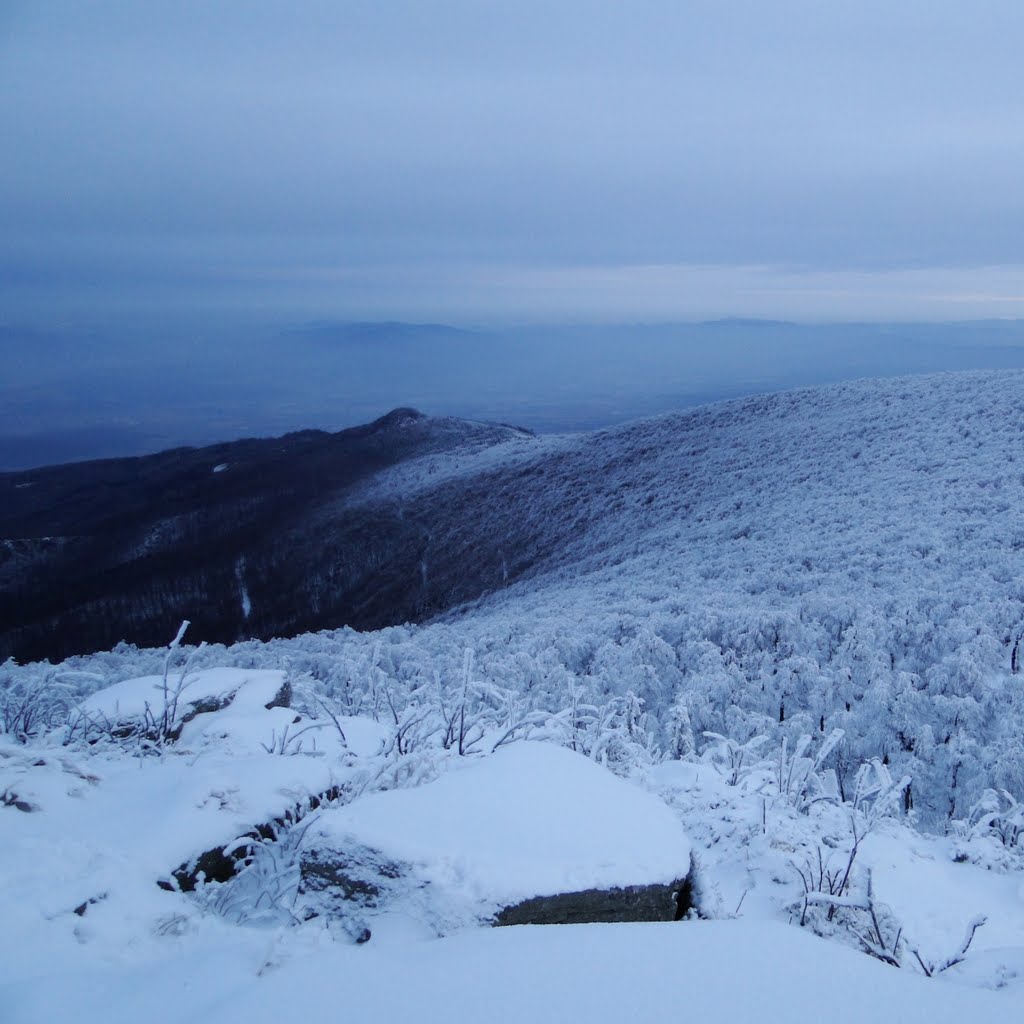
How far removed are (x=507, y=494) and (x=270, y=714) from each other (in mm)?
28433

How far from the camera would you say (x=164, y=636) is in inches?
1328

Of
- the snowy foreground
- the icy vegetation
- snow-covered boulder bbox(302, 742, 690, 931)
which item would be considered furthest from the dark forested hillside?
snow-covered boulder bbox(302, 742, 690, 931)

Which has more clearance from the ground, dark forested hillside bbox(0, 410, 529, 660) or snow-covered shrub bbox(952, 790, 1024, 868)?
snow-covered shrub bbox(952, 790, 1024, 868)

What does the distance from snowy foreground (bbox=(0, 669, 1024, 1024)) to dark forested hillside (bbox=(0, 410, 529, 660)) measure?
23.0 meters

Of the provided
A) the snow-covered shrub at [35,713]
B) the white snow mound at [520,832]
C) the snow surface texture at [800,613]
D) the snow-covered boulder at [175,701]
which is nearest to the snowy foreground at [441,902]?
the white snow mound at [520,832]

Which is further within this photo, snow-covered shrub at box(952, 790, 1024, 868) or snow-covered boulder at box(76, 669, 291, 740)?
snow-covered boulder at box(76, 669, 291, 740)

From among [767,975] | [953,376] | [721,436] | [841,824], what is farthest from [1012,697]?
[953,376]

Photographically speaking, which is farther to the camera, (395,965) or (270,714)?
(270,714)

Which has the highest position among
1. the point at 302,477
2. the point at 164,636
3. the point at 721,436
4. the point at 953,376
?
the point at 953,376

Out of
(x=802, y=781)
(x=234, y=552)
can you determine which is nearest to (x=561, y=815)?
(x=802, y=781)

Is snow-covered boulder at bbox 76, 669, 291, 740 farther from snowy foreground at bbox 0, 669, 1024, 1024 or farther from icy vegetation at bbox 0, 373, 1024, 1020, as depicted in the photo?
snowy foreground at bbox 0, 669, 1024, 1024

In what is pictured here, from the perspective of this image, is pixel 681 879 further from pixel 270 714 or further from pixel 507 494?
pixel 507 494

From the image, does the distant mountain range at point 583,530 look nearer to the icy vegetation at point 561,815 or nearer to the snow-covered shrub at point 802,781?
the icy vegetation at point 561,815

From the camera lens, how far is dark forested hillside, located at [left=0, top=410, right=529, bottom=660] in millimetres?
32219
